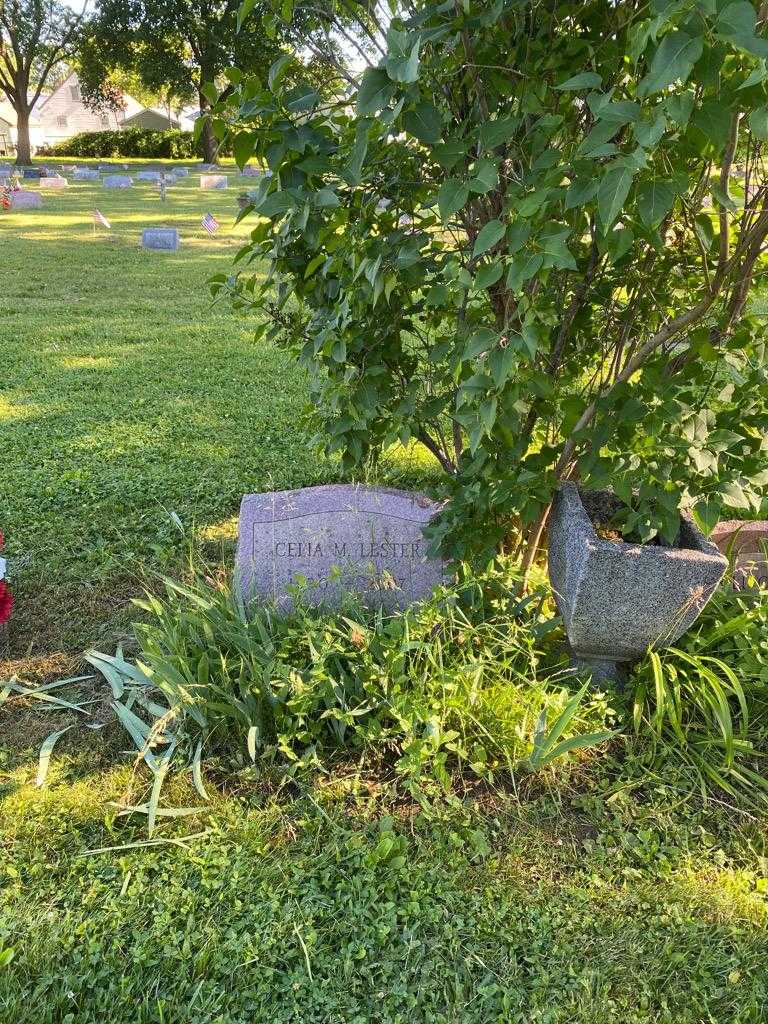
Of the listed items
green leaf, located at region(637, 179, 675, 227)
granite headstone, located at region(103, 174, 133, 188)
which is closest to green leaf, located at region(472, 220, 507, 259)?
green leaf, located at region(637, 179, 675, 227)

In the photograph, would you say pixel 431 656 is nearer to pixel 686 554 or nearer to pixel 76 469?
pixel 686 554

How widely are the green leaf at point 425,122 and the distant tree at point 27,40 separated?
37722mm

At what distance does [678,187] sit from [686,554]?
1.17m

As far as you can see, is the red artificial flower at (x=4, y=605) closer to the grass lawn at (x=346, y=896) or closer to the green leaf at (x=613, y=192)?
the grass lawn at (x=346, y=896)

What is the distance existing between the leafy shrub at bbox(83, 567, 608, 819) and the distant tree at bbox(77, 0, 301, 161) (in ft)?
113

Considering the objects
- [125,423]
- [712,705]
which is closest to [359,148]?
[712,705]

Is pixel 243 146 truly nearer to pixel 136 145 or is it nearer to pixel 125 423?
pixel 125 423

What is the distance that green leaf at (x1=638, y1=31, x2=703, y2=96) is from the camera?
38.8 inches

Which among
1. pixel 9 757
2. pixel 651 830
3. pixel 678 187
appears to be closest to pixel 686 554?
pixel 651 830

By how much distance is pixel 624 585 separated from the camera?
2145 mm

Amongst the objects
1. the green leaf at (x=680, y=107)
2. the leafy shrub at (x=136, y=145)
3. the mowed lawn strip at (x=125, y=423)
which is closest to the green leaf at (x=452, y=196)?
the green leaf at (x=680, y=107)

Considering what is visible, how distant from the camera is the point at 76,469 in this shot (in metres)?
4.09

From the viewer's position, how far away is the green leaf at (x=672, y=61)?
99cm

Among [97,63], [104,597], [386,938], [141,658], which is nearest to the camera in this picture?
[386,938]
